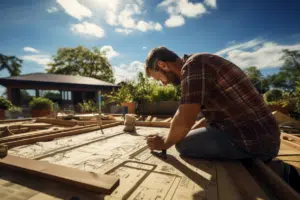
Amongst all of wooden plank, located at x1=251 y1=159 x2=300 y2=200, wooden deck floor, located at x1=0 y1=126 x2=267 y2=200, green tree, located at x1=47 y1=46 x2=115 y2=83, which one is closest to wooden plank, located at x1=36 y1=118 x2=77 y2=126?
wooden deck floor, located at x1=0 y1=126 x2=267 y2=200

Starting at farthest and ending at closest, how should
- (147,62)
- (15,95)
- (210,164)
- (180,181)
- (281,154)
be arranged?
1. (15,95)
2. (281,154)
3. (147,62)
4. (210,164)
5. (180,181)

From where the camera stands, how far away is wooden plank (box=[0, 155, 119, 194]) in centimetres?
79

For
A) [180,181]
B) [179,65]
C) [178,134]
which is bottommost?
[180,181]

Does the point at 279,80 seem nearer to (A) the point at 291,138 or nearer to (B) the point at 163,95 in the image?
(B) the point at 163,95

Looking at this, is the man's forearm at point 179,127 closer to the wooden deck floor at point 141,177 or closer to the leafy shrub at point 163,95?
the wooden deck floor at point 141,177

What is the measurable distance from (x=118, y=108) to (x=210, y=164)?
5533 mm

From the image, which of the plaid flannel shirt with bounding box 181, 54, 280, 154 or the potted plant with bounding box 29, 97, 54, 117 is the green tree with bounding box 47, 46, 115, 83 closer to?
the potted plant with bounding box 29, 97, 54, 117

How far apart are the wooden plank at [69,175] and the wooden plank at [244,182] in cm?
68

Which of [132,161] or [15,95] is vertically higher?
[15,95]

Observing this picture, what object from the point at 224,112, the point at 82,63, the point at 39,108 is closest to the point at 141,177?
the point at 224,112

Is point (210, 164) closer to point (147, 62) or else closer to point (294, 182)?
point (294, 182)

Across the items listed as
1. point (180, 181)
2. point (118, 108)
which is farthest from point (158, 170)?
point (118, 108)

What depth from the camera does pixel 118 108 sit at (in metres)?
6.49

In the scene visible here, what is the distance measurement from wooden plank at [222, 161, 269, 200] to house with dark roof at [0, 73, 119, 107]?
50.4 feet
